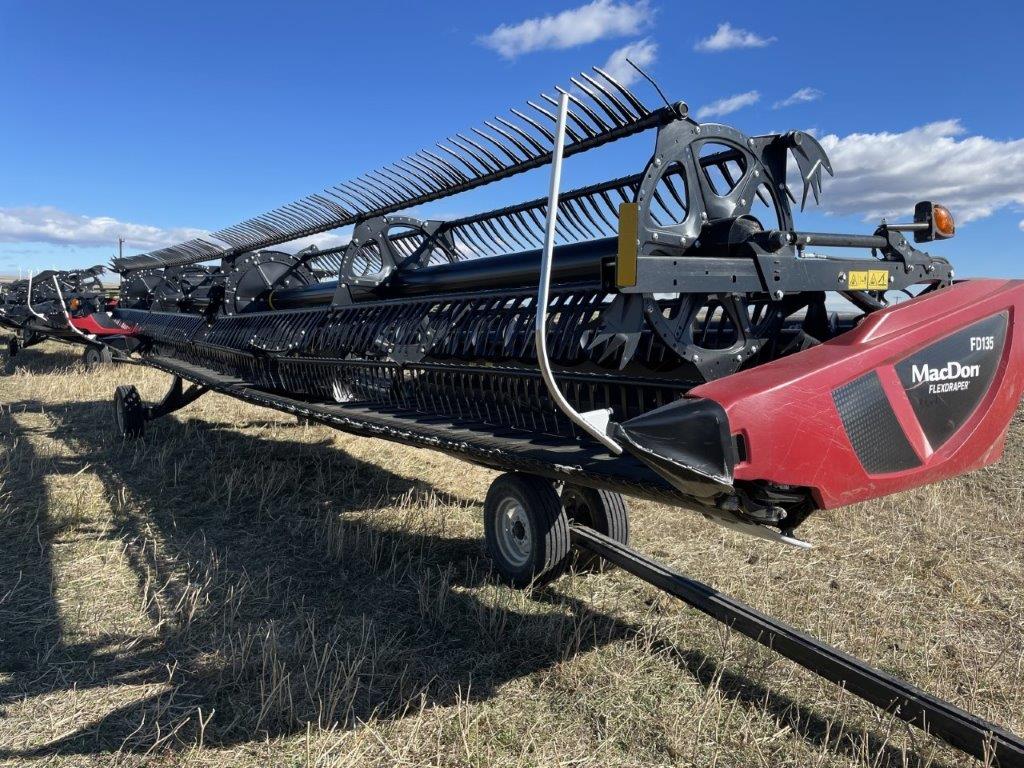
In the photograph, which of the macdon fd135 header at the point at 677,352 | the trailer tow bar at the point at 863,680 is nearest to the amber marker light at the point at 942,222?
the macdon fd135 header at the point at 677,352

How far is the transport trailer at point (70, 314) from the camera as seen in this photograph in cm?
1083

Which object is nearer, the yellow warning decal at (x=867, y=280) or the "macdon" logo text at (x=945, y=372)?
the "macdon" logo text at (x=945, y=372)

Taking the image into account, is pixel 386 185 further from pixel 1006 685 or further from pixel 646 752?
pixel 1006 685

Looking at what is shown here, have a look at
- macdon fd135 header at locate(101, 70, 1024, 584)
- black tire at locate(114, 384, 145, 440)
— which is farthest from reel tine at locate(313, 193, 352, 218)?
black tire at locate(114, 384, 145, 440)

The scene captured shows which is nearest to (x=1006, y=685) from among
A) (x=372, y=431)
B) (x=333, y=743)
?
(x=333, y=743)

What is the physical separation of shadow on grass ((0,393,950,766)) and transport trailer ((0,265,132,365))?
18.3 feet

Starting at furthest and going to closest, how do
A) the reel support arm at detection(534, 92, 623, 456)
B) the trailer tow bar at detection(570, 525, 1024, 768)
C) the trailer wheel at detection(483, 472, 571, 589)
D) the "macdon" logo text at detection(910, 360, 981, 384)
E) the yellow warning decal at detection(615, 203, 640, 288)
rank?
the trailer wheel at detection(483, 472, 571, 589) < the "macdon" logo text at detection(910, 360, 981, 384) < the yellow warning decal at detection(615, 203, 640, 288) < the trailer tow bar at detection(570, 525, 1024, 768) < the reel support arm at detection(534, 92, 623, 456)

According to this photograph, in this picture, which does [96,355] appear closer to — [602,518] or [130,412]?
[130,412]

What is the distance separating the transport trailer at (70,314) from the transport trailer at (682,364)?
21.2ft

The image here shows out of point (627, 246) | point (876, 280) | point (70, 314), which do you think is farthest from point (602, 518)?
point (70, 314)

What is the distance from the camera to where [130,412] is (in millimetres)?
6801

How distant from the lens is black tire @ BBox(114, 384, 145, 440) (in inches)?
267

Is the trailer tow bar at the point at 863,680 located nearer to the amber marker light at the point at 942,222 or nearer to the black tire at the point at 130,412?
the amber marker light at the point at 942,222

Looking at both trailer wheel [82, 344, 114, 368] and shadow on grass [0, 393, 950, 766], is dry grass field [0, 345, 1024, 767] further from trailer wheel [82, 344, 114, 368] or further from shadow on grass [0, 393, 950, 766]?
trailer wheel [82, 344, 114, 368]
